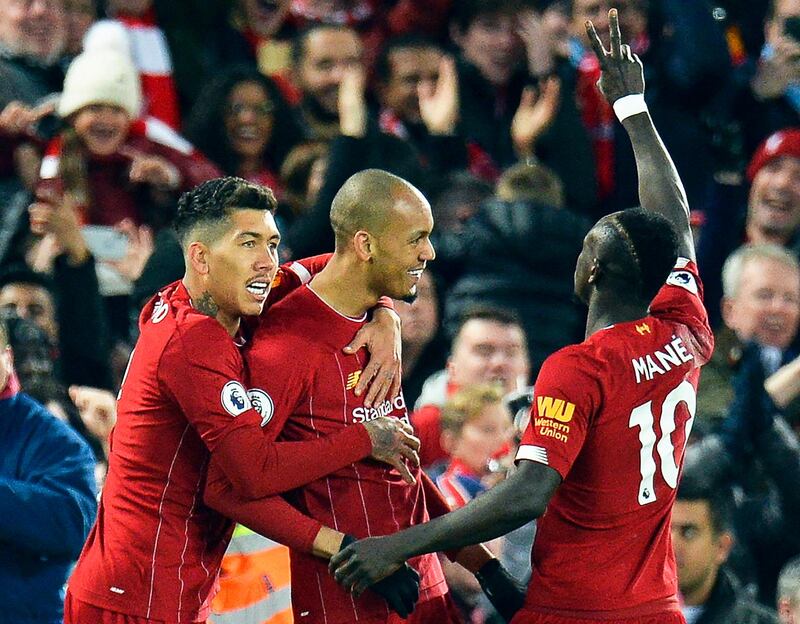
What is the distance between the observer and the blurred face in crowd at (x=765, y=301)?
800cm

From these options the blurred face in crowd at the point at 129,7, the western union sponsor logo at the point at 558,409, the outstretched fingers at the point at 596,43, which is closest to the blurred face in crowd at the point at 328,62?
the blurred face in crowd at the point at 129,7

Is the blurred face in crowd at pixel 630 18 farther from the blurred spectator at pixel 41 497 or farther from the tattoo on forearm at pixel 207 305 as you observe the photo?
the tattoo on forearm at pixel 207 305

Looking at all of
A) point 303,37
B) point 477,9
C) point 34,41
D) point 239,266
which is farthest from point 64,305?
point 477,9

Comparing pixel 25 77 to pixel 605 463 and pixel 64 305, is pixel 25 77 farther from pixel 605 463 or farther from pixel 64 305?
pixel 605 463

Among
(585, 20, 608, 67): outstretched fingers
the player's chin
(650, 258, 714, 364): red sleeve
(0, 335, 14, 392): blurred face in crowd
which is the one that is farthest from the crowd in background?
the player's chin

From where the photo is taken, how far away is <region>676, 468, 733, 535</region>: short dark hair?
6.71 meters

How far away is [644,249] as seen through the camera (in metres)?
4.91

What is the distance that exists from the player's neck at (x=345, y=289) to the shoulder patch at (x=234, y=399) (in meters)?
0.43

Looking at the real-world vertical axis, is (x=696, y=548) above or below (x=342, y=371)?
below

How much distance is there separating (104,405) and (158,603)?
7.86ft

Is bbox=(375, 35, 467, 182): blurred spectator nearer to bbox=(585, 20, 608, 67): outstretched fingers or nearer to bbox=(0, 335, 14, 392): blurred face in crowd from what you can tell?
bbox=(585, 20, 608, 67): outstretched fingers

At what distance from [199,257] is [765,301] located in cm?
376

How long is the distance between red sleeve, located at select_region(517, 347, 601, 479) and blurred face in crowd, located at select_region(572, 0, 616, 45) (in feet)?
14.4

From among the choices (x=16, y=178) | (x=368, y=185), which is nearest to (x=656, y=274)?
(x=368, y=185)
